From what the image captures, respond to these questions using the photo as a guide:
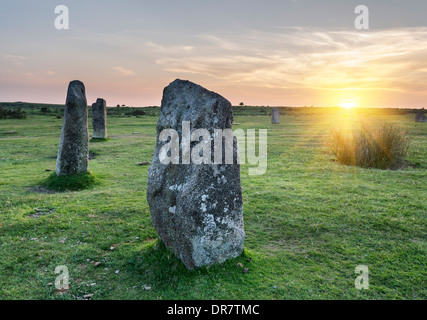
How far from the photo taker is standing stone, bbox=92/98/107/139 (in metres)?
24.5

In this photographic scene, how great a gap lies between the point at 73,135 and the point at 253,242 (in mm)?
8878

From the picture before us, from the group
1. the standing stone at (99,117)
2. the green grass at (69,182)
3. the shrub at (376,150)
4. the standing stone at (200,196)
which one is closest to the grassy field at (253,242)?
the standing stone at (200,196)

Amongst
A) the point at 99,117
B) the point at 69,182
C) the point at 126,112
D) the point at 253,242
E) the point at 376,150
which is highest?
the point at 126,112

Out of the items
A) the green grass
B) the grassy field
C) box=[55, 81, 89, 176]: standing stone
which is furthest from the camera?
box=[55, 81, 89, 176]: standing stone

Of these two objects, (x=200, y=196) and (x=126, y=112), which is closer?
(x=200, y=196)

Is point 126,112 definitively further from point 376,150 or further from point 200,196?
point 200,196

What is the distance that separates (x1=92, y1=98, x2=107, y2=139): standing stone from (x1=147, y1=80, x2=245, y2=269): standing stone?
20.2 metres

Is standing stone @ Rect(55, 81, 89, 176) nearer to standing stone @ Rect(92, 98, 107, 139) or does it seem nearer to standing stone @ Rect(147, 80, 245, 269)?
standing stone @ Rect(147, 80, 245, 269)

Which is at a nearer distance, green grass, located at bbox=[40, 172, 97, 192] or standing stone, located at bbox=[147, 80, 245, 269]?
standing stone, located at bbox=[147, 80, 245, 269]

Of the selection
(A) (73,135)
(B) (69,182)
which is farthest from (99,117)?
(B) (69,182)

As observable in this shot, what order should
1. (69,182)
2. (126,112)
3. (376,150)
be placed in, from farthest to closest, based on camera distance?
(126,112) → (376,150) → (69,182)

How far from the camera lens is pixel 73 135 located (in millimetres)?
12375

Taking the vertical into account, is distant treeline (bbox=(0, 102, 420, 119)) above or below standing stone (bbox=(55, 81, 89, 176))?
above

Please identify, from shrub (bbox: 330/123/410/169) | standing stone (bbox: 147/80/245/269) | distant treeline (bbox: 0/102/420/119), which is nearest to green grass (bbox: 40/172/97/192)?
standing stone (bbox: 147/80/245/269)
